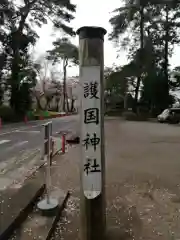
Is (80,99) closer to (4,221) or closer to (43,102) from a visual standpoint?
(4,221)

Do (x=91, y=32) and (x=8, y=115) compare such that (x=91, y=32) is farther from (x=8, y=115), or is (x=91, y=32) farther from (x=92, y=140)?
(x=8, y=115)

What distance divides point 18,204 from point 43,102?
5249 cm

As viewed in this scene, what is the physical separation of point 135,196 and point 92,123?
8.52ft

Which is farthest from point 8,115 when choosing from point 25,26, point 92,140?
point 92,140

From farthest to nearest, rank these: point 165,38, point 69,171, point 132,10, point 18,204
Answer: point 165,38 → point 132,10 → point 69,171 → point 18,204

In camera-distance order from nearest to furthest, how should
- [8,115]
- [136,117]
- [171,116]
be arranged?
1. [8,115]
2. [171,116]
3. [136,117]

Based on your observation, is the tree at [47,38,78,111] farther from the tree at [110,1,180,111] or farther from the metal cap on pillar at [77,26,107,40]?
the metal cap on pillar at [77,26,107,40]

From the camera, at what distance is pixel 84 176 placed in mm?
3223

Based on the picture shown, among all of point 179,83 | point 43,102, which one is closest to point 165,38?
point 179,83

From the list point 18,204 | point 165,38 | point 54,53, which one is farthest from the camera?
point 54,53

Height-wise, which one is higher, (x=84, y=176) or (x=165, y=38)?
(x=165, y=38)

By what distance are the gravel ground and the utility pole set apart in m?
0.68

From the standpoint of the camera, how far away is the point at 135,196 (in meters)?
5.26

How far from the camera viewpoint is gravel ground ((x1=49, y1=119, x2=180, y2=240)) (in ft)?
12.6
